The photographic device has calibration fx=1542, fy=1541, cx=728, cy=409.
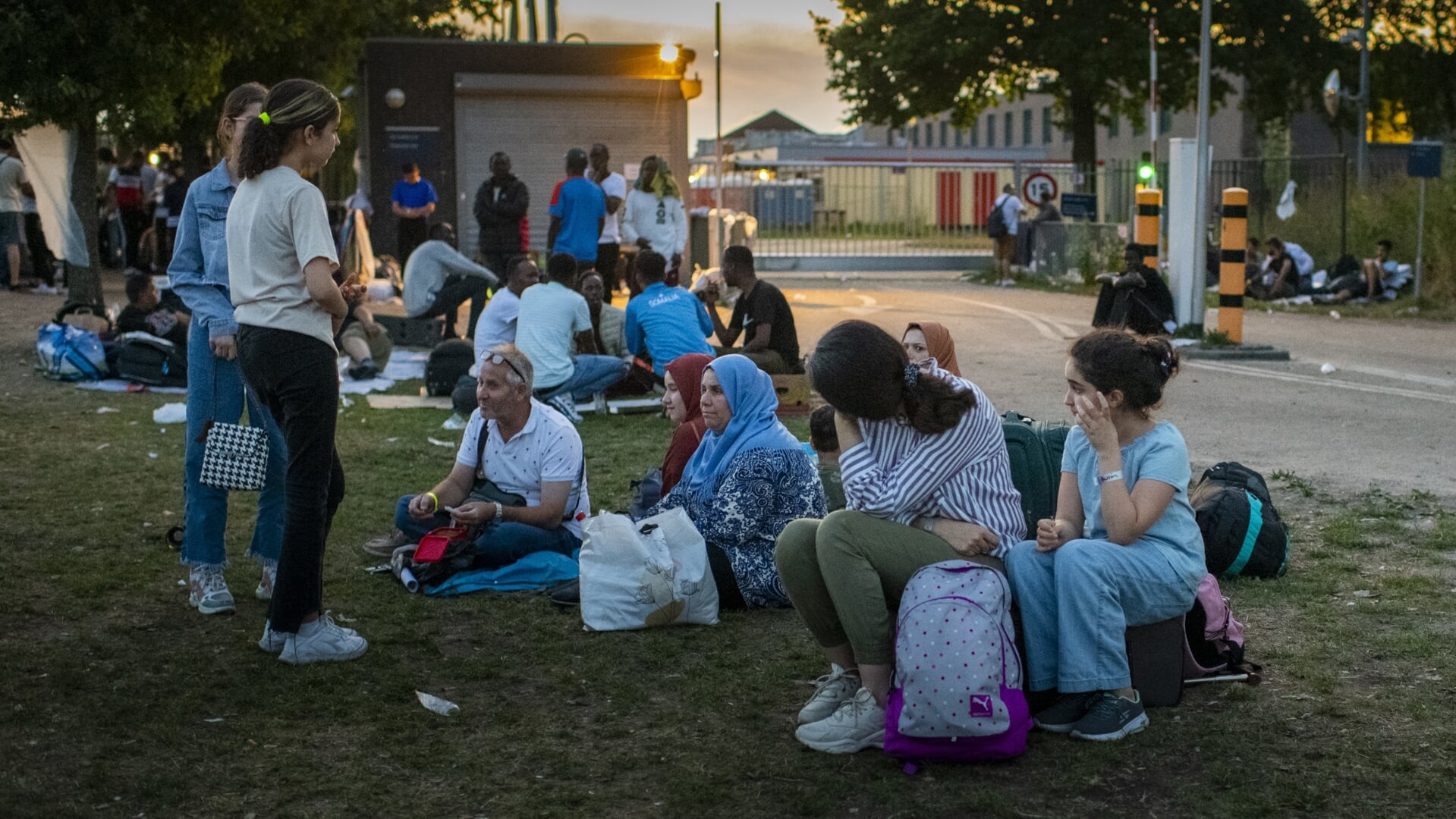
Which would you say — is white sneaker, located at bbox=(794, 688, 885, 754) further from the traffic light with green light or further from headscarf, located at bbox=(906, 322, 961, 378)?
the traffic light with green light

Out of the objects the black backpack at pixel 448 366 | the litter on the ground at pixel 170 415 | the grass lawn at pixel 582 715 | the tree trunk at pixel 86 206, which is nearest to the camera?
the grass lawn at pixel 582 715

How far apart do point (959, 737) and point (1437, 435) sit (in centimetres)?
676

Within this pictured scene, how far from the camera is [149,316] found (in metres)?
12.3

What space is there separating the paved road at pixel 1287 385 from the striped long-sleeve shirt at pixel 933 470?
4500mm

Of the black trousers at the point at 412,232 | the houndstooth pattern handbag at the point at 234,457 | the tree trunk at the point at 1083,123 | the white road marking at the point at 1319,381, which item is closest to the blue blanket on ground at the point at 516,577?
the houndstooth pattern handbag at the point at 234,457

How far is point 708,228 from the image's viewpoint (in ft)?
75.8

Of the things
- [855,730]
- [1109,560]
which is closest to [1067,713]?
[1109,560]

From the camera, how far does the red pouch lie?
598 centimetres

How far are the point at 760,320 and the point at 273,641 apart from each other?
5.87m

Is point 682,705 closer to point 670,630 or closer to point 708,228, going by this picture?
point 670,630

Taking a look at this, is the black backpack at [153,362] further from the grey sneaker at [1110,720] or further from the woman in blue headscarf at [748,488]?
the grey sneaker at [1110,720]

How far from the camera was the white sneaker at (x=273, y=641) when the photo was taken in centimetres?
507

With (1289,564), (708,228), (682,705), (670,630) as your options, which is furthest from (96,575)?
(708,228)

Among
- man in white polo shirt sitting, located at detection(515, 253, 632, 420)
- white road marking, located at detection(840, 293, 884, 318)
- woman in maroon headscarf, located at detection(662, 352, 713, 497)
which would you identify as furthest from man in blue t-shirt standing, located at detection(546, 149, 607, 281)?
woman in maroon headscarf, located at detection(662, 352, 713, 497)
